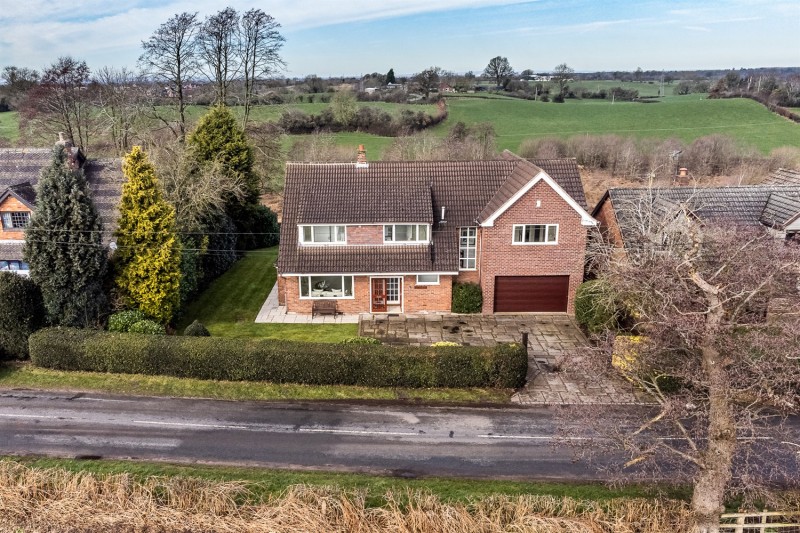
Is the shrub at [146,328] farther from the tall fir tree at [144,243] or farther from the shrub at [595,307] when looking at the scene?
the shrub at [595,307]

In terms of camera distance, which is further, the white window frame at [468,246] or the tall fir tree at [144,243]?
the white window frame at [468,246]

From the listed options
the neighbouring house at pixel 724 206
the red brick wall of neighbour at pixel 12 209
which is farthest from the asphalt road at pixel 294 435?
the neighbouring house at pixel 724 206

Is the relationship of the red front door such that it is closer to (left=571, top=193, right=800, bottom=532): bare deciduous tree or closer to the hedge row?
the hedge row

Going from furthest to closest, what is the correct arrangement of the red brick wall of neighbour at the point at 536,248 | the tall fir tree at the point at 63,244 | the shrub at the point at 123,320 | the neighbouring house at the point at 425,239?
the neighbouring house at the point at 425,239
the red brick wall of neighbour at the point at 536,248
the shrub at the point at 123,320
the tall fir tree at the point at 63,244

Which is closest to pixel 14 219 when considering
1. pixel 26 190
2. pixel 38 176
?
pixel 26 190

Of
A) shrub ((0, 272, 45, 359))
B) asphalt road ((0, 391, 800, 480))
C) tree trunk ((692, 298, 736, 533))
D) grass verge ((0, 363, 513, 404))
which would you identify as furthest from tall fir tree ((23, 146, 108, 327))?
tree trunk ((692, 298, 736, 533))

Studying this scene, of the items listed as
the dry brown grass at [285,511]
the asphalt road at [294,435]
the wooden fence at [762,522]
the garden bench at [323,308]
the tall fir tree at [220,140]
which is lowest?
the asphalt road at [294,435]

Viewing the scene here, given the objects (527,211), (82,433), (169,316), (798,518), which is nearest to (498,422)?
(798,518)
